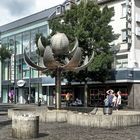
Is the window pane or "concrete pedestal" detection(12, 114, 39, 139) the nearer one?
"concrete pedestal" detection(12, 114, 39, 139)

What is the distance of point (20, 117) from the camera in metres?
15.3

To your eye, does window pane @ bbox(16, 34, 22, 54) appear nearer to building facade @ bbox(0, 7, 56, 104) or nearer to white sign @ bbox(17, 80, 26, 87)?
building facade @ bbox(0, 7, 56, 104)

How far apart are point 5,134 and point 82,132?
2.90m

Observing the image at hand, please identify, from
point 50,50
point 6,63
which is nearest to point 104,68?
point 50,50

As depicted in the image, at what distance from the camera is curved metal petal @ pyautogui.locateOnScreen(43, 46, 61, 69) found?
23.2 metres

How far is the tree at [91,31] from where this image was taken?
39.3 m

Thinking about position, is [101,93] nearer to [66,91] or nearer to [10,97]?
[66,91]

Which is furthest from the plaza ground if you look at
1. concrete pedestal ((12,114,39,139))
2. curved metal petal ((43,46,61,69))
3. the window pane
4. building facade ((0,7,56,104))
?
the window pane

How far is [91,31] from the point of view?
131 ft

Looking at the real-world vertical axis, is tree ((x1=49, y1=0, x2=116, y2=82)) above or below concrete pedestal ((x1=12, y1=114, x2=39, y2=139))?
above

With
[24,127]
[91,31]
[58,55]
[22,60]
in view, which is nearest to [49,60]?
[58,55]

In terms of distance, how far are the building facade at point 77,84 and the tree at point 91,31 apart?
2.59m

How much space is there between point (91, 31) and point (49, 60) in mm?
16729

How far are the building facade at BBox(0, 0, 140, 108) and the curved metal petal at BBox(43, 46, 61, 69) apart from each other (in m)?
18.7
